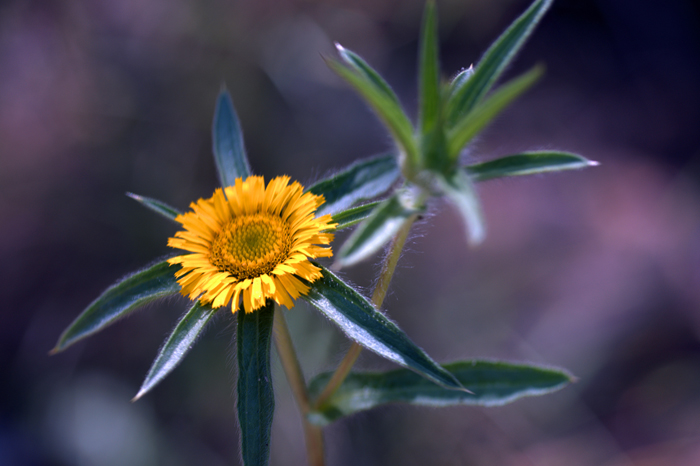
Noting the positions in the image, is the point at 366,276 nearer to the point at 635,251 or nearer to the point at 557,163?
the point at 635,251

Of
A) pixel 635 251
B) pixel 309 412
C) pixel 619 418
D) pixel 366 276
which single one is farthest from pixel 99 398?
pixel 635 251

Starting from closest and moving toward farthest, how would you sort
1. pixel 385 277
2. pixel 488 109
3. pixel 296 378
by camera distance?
pixel 488 109 → pixel 385 277 → pixel 296 378

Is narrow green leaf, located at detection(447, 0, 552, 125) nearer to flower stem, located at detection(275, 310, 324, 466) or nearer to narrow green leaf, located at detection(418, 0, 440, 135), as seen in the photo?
narrow green leaf, located at detection(418, 0, 440, 135)

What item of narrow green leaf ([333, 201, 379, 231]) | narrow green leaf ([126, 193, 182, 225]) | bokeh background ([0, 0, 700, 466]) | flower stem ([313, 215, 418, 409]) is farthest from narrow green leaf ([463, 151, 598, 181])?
bokeh background ([0, 0, 700, 466])

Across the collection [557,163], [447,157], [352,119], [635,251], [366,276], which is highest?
[352,119]

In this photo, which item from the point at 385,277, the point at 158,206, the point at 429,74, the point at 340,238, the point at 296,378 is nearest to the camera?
the point at 429,74

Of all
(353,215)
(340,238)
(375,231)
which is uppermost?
(340,238)

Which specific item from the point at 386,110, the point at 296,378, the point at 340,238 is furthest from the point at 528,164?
the point at 340,238

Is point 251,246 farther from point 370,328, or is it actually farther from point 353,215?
point 370,328

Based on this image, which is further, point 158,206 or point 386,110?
point 158,206
